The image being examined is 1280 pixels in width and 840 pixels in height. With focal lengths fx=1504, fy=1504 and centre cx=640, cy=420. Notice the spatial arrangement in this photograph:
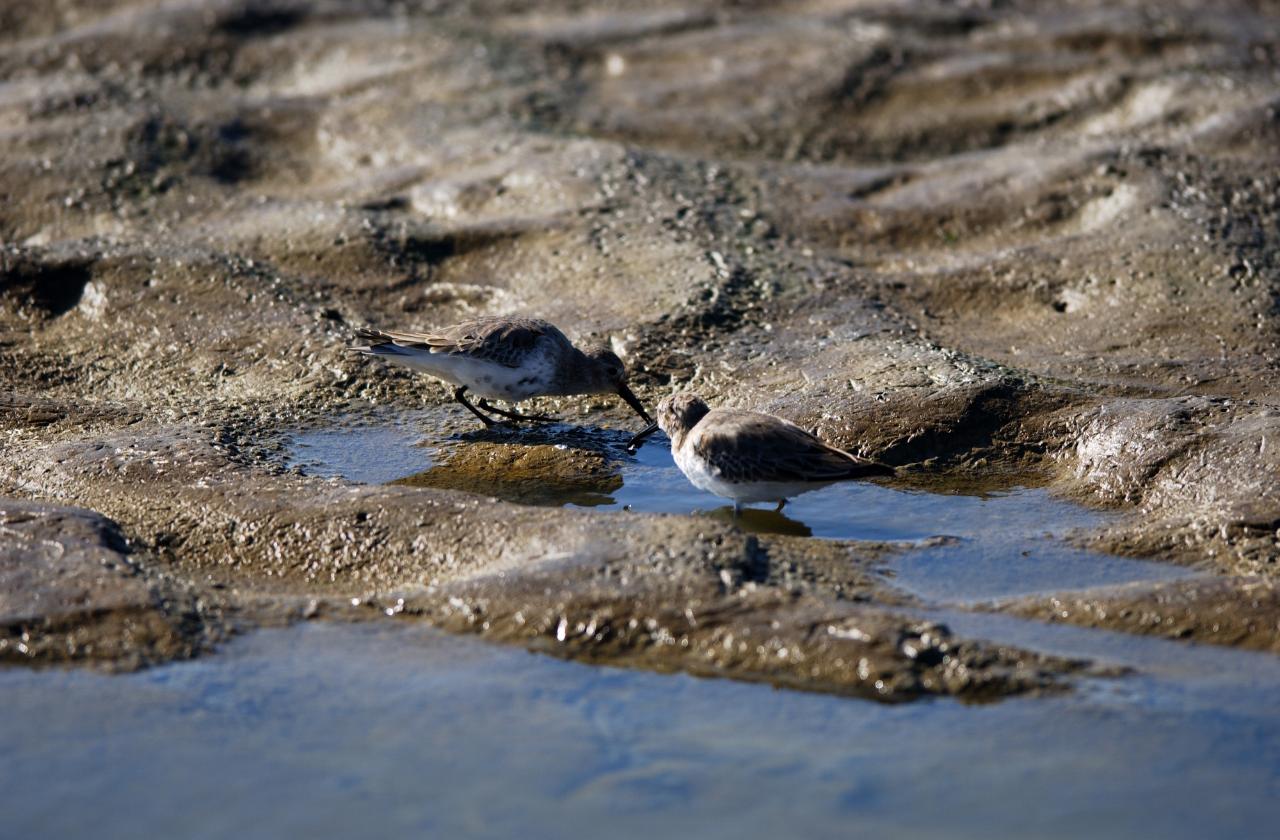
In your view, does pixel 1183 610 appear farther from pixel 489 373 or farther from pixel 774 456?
pixel 489 373

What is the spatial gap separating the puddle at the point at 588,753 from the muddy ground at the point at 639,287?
8.1 inches

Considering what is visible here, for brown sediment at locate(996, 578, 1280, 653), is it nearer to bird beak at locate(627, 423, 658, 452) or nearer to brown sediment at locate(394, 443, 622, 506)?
brown sediment at locate(394, 443, 622, 506)

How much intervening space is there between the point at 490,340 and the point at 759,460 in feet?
6.40

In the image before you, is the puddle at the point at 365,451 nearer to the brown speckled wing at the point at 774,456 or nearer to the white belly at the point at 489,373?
the white belly at the point at 489,373

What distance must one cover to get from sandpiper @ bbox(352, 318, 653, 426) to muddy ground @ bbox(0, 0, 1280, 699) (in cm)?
35

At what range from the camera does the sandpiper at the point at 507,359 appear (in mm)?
8156

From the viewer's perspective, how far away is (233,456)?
24.1 feet

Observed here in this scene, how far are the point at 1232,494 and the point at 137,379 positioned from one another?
5992 mm

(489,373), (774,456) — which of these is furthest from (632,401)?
(774,456)

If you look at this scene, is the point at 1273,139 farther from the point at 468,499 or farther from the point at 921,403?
the point at 468,499

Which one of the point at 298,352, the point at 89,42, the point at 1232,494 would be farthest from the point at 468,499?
the point at 89,42

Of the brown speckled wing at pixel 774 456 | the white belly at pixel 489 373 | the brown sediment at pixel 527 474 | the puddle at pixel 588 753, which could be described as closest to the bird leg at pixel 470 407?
the white belly at pixel 489 373

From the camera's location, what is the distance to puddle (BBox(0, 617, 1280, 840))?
4.97 meters

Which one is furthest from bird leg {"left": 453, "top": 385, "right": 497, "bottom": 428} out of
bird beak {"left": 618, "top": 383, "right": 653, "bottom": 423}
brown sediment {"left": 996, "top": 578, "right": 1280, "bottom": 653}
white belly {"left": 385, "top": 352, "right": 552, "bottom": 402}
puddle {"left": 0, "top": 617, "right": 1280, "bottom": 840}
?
brown sediment {"left": 996, "top": 578, "right": 1280, "bottom": 653}
